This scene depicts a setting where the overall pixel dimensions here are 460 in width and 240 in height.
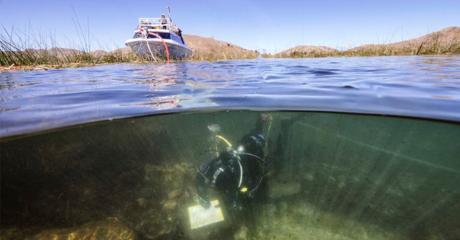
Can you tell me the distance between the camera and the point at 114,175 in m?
7.86

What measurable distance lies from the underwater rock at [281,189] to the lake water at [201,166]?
45 mm

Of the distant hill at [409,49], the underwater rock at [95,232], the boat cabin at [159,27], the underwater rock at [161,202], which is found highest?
the boat cabin at [159,27]

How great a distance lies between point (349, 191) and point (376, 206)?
4.40 feet

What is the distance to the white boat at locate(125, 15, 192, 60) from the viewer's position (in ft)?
84.0

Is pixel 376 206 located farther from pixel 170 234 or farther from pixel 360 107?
pixel 170 234

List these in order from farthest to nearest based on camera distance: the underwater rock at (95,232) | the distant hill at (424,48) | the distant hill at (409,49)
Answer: the distant hill at (409,49) → the distant hill at (424,48) → the underwater rock at (95,232)

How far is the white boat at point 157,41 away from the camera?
25612mm

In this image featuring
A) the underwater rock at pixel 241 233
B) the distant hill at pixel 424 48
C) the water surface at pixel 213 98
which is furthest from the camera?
the distant hill at pixel 424 48

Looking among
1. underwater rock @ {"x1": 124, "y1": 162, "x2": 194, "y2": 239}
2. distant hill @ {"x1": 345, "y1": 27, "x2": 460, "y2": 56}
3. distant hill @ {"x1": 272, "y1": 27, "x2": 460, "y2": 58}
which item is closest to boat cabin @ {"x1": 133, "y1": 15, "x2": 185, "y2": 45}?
distant hill @ {"x1": 272, "y1": 27, "x2": 460, "y2": 58}

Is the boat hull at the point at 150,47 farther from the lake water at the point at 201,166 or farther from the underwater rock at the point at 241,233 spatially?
the underwater rock at the point at 241,233

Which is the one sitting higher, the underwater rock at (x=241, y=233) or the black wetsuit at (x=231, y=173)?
the black wetsuit at (x=231, y=173)

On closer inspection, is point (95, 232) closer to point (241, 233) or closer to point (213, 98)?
point (241, 233)

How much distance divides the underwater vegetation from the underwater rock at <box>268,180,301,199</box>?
48 millimetres

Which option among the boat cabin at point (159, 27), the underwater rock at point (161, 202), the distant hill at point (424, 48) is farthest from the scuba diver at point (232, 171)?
the boat cabin at point (159, 27)
